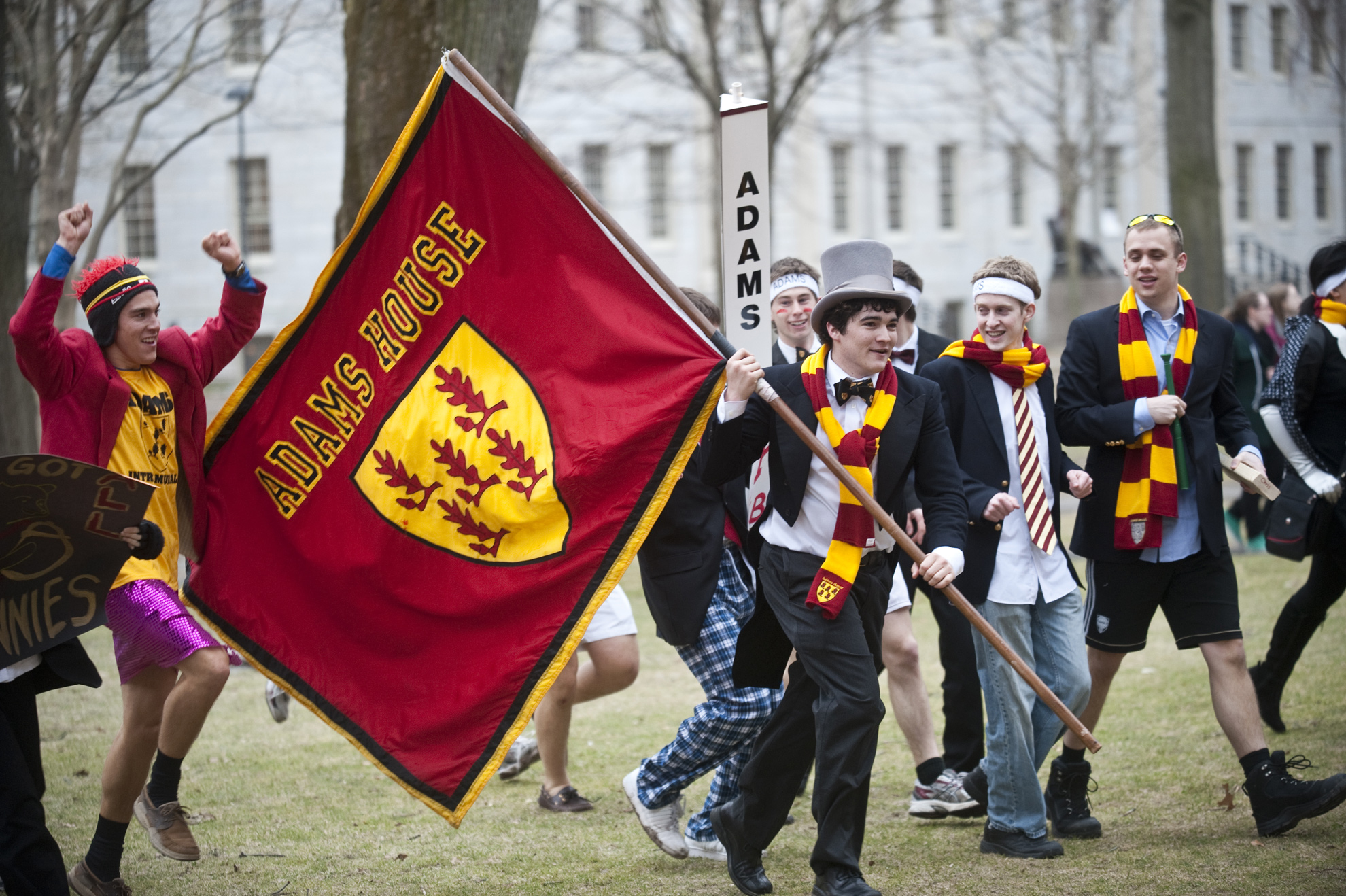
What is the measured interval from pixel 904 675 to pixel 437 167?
2.77 metres

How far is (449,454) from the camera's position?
16.1ft

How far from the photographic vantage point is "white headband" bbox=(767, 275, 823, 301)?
665 centimetres

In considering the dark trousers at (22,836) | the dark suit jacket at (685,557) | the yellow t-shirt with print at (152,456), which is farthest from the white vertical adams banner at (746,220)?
the dark trousers at (22,836)

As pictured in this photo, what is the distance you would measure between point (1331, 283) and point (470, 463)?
12.4ft

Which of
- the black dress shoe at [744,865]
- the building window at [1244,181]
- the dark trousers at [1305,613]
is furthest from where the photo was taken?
the building window at [1244,181]

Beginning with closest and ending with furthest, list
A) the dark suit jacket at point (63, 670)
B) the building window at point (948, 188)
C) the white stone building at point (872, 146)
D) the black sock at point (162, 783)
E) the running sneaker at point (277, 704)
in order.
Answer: the dark suit jacket at point (63, 670) → the black sock at point (162, 783) → the running sneaker at point (277, 704) → the white stone building at point (872, 146) → the building window at point (948, 188)

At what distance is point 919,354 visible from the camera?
21.7 ft

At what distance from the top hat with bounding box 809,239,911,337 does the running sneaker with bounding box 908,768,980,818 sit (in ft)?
6.94

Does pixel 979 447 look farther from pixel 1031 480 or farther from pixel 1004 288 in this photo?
pixel 1004 288

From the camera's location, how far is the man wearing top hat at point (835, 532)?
4.54 meters

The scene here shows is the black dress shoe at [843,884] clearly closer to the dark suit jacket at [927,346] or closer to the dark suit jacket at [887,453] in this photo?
the dark suit jacket at [887,453]

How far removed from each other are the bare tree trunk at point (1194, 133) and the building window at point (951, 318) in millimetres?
20806

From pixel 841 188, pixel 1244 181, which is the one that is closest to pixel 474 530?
pixel 841 188

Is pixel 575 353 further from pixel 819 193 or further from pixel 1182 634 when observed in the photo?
pixel 819 193
